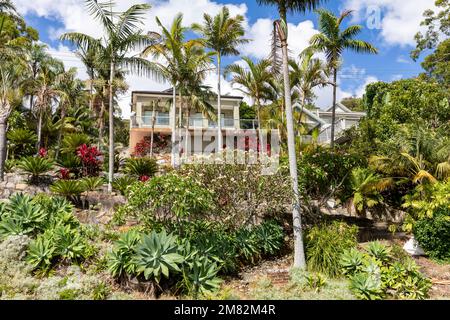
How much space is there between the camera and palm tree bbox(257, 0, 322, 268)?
340 inches

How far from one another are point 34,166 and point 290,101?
9869mm

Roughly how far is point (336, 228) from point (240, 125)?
17.7 m

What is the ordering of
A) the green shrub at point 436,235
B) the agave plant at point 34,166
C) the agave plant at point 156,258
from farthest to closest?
1. the agave plant at point 34,166
2. the green shrub at point 436,235
3. the agave plant at point 156,258

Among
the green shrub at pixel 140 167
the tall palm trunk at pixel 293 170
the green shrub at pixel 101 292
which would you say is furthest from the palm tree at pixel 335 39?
the green shrub at pixel 101 292

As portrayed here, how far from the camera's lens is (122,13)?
41.3 feet

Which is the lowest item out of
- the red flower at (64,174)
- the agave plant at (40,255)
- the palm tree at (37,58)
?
the agave plant at (40,255)

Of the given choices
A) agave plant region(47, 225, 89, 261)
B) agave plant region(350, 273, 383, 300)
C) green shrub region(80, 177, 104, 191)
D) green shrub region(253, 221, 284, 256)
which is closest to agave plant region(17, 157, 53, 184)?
green shrub region(80, 177, 104, 191)

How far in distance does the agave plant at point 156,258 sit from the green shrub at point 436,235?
310 inches

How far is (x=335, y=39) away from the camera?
1598 cm

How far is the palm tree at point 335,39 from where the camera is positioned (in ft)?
52.2

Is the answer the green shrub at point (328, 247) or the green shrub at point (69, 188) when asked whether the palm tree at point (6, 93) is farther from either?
the green shrub at point (328, 247)

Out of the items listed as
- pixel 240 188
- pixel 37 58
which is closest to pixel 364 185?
pixel 240 188

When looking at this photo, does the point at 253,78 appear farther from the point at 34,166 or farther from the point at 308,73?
the point at 34,166
